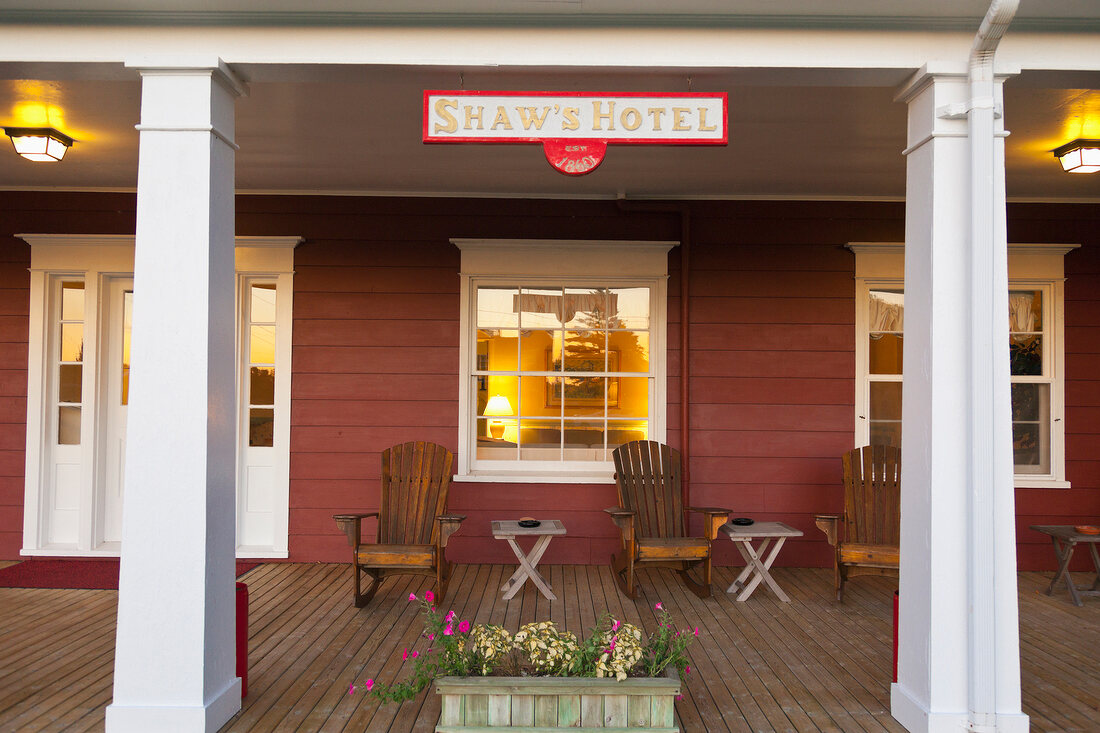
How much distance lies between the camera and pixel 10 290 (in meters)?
5.02

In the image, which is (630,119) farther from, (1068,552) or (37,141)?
(1068,552)

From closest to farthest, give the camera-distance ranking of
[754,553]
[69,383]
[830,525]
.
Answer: [830,525], [754,553], [69,383]

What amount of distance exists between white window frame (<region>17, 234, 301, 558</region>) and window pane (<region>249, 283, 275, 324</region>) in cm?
15

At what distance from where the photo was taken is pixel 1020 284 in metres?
5.09

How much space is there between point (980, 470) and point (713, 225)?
3024 mm

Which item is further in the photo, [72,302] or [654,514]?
[72,302]

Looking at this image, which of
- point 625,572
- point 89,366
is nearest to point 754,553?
point 625,572

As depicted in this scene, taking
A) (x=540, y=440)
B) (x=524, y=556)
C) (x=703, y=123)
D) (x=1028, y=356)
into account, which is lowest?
(x=524, y=556)

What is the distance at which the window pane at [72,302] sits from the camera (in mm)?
5082

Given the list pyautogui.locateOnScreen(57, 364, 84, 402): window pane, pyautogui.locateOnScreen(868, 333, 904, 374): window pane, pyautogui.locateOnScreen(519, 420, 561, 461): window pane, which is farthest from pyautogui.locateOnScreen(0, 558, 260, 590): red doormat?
pyautogui.locateOnScreen(868, 333, 904, 374): window pane

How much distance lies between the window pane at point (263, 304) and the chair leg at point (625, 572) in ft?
9.53

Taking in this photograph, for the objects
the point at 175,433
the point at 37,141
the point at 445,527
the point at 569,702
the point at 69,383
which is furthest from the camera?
the point at 69,383

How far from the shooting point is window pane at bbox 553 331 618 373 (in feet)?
16.9

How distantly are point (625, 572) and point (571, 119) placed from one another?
8.89 ft
